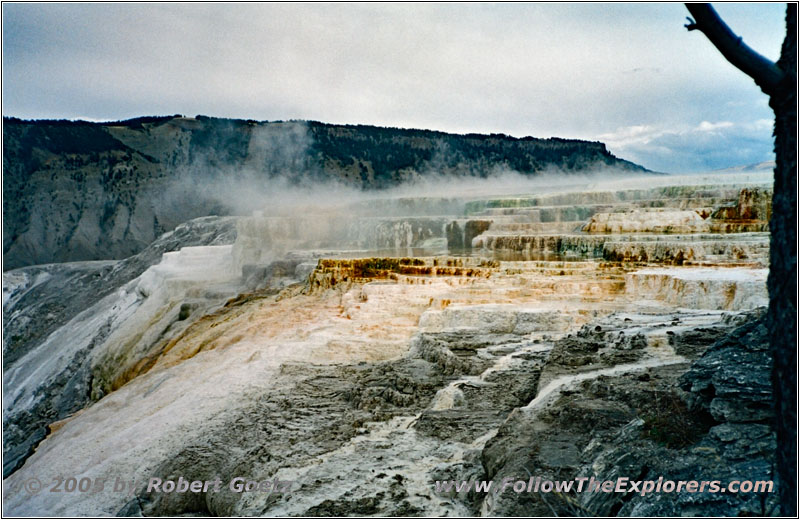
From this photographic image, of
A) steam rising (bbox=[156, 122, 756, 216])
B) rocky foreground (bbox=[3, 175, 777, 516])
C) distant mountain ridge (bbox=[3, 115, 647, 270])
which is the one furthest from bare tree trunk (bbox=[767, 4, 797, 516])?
distant mountain ridge (bbox=[3, 115, 647, 270])

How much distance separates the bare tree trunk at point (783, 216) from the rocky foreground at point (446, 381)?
1.68 feet

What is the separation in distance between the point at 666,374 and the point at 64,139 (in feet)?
130

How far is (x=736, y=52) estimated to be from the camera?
1.88 metres

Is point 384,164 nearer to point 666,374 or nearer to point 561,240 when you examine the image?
point 561,240

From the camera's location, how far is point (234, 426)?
209 inches

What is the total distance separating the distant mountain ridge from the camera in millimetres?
35031

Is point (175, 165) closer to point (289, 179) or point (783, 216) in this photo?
point (289, 179)

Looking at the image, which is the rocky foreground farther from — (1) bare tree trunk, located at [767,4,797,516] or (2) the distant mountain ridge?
(2) the distant mountain ridge

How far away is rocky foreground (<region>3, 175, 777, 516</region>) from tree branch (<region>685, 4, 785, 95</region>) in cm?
149

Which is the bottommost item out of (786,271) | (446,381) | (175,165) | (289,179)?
(446,381)

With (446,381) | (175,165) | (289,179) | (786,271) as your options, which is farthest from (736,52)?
(289,179)

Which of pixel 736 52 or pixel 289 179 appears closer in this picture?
pixel 736 52

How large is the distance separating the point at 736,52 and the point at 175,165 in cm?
3977

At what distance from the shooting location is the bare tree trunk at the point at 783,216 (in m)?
1.82
